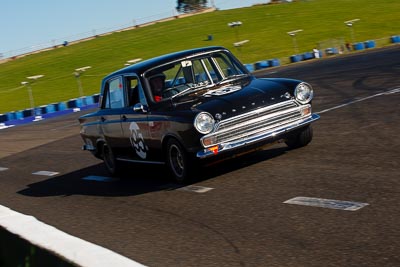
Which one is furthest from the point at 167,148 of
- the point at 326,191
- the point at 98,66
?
the point at 98,66

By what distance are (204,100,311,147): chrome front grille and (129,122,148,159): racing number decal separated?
142 centimetres

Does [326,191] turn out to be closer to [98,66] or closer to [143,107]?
[143,107]

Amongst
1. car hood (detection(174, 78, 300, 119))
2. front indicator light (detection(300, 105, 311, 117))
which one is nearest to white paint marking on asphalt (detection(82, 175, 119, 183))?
car hood (detection(174, 78, 300, 119))

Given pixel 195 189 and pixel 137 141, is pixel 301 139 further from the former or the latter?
Answer: pixel 137 141

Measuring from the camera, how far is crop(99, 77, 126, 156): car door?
10109mm

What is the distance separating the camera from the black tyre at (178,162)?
846 cm

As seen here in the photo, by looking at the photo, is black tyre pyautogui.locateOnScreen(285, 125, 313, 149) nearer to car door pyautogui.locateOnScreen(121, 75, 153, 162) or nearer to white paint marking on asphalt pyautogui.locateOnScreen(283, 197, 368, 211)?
car door pyautogui.locateOnScreen(121, 75, 153, 162)

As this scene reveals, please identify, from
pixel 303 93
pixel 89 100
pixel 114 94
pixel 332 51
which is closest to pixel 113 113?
pixel 114 94

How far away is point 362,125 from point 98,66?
5305cm

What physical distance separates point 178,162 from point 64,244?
4.66 meters

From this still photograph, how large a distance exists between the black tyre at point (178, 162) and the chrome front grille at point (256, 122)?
0.42 metres

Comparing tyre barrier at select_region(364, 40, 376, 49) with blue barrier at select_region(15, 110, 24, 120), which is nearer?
blue barrier at select_region(15, 110, 24, 120)

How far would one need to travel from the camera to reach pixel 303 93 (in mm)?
9031

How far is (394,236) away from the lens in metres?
4.94
